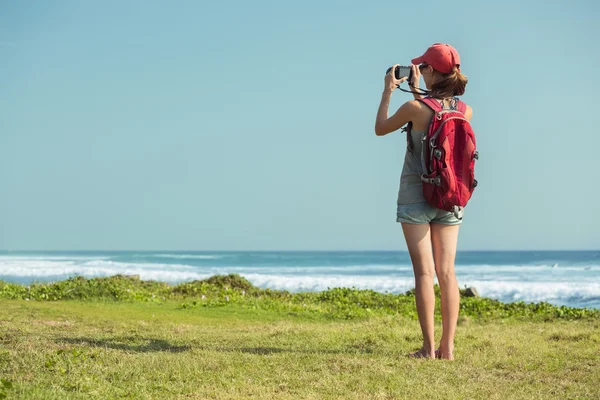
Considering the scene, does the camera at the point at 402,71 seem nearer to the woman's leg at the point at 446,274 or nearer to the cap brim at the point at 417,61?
the cap brim at the point at 417,61

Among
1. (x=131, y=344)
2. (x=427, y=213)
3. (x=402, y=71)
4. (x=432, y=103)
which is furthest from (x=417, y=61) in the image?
(x=131, y=344)

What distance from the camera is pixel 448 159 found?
5.10 metres

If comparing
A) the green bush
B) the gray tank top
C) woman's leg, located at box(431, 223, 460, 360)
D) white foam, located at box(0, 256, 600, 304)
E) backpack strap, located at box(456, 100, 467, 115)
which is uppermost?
backpack strap, located at box(456, 100, 467, 115)

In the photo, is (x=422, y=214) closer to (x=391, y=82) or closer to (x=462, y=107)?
(x=462, y=107)

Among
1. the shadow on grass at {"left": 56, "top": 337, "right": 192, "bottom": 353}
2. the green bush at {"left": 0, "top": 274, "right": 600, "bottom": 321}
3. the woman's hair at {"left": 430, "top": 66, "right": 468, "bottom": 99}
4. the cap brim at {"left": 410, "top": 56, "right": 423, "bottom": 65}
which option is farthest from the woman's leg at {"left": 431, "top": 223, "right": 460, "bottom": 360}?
the green bush at {"left": 0, "top": 274, "right": 600, "bottom": 321}

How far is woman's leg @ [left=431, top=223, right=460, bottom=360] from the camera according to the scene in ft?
17.5

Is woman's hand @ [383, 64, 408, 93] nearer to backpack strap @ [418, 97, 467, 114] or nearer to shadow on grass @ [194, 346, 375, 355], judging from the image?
backpack strap @ [418, 97, 467, 114]

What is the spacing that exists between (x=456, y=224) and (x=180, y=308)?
626cm

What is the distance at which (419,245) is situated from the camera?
17.2 feet

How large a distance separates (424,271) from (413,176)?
739mm

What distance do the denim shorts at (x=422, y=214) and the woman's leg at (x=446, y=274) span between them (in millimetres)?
56

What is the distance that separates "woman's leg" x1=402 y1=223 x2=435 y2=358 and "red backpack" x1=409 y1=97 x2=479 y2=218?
27 centimetres

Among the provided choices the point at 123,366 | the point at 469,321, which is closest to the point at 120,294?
the point at 469,321

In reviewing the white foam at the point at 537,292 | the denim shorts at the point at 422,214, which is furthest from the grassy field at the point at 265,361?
the white foam at the point at 537,292
